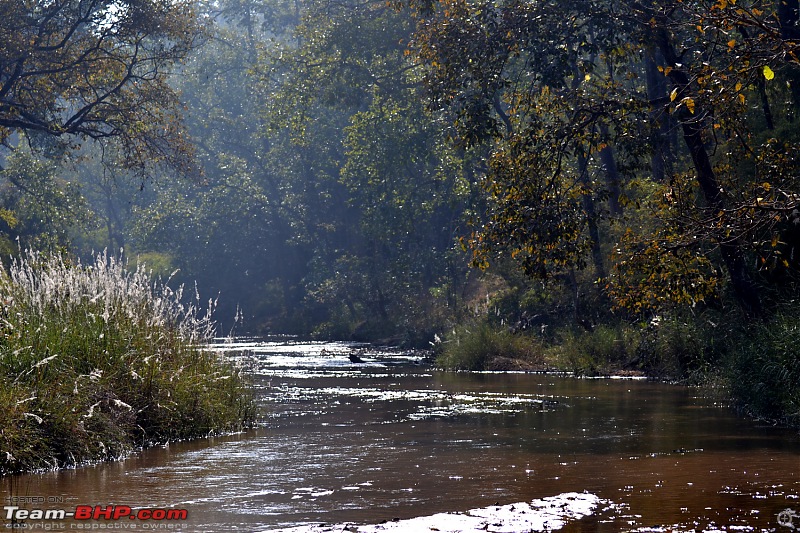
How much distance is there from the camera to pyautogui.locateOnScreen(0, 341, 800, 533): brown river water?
8.18 meters

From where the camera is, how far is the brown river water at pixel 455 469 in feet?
26.8

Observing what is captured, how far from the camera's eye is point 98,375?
37.0 ft

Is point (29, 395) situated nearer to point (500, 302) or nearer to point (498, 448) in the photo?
point (498, 448)

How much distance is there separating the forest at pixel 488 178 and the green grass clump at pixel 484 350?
0.08 metres

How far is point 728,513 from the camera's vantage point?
26.0 feet

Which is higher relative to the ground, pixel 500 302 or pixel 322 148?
pixel 322 148

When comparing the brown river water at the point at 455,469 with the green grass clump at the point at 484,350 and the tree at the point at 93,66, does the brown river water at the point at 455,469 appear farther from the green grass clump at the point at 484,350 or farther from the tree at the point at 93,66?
the tree at the point at 93,66

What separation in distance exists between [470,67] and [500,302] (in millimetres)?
15962

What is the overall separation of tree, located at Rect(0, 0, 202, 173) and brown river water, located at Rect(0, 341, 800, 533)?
1494 cm

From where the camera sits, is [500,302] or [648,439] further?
[500,302]

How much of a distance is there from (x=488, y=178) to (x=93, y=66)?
1707cm

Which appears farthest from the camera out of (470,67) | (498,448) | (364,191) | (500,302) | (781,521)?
(364,191)

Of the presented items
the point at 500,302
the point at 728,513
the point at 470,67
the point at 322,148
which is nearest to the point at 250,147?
the point at 322,148

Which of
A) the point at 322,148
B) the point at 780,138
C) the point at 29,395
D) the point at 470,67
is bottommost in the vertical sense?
the point at 29,395
